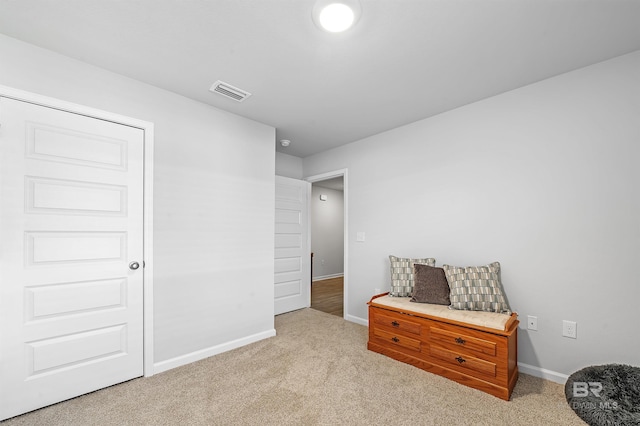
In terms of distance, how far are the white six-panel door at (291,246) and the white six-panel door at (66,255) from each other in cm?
204

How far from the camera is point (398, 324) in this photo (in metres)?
2.71

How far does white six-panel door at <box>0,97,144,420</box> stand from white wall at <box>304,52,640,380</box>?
9.43 ft

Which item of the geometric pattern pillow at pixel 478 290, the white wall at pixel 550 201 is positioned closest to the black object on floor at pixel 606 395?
the white wall at pixel 550 201

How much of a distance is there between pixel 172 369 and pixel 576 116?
13.3 feet

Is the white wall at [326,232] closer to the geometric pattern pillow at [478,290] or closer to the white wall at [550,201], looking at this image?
A: the white wall at [550,201]

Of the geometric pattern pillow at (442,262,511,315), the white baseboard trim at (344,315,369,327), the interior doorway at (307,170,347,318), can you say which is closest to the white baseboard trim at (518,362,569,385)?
the geometric pattern pillow at (442,262,511,315)

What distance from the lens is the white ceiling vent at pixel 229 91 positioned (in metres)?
2.50

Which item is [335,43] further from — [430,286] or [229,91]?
[430,286]

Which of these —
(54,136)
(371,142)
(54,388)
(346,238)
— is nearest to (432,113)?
(371,142)

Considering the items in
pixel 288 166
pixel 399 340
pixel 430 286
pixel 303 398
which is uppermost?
pixel 288 166

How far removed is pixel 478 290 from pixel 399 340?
2.83 feet

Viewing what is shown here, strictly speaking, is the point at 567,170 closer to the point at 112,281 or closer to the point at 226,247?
the point at 226,247

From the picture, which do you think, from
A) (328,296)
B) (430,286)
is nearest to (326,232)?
(328,296)

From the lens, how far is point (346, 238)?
13.3 feet
